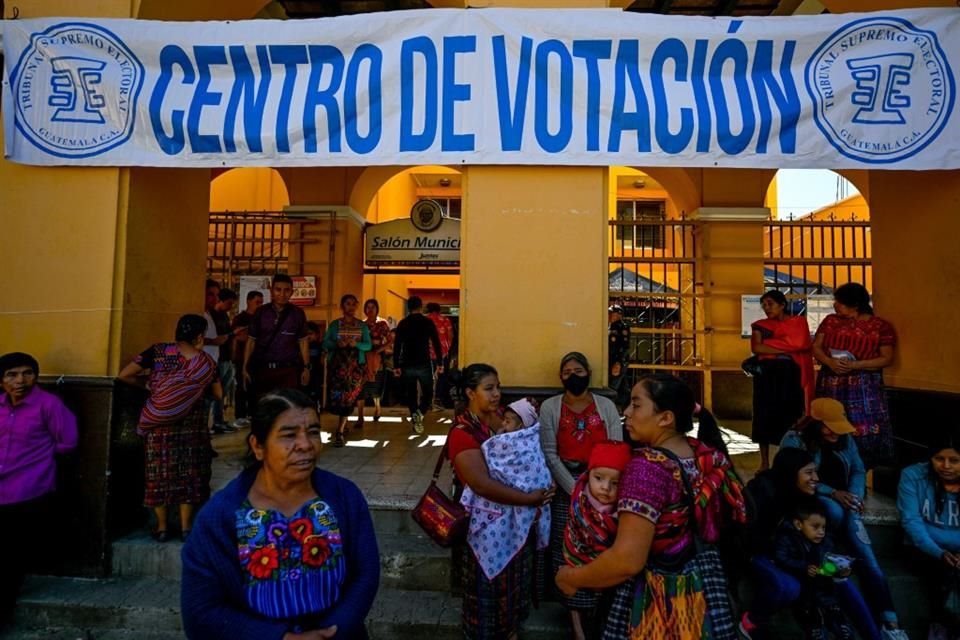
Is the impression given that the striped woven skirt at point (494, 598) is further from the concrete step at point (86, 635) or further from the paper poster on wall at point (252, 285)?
the paper poster on wall at point (252, 285)

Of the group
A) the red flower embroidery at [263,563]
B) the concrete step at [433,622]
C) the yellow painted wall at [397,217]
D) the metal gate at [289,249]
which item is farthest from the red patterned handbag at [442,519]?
the yellow painted wall at [397,217]

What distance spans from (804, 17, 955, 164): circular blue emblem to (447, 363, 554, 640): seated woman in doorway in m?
2.99

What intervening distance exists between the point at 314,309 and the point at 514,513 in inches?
281

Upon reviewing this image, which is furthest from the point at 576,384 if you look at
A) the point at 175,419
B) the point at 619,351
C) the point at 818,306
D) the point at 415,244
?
the point at 818,306

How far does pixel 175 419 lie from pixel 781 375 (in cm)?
487

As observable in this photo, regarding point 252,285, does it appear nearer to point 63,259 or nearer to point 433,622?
point 63,259

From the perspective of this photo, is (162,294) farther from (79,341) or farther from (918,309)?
(918,309)

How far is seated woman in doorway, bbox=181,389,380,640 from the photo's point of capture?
1658 mm

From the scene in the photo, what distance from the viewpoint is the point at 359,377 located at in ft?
20.6

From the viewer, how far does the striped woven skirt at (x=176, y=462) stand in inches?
148

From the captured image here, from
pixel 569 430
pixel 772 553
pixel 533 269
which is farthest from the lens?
pixel 533 269

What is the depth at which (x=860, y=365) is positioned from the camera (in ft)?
13.8

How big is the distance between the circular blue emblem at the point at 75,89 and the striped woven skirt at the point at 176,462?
2.10 m

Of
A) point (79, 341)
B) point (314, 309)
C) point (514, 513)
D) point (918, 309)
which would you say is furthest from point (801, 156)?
point (314, 309)
